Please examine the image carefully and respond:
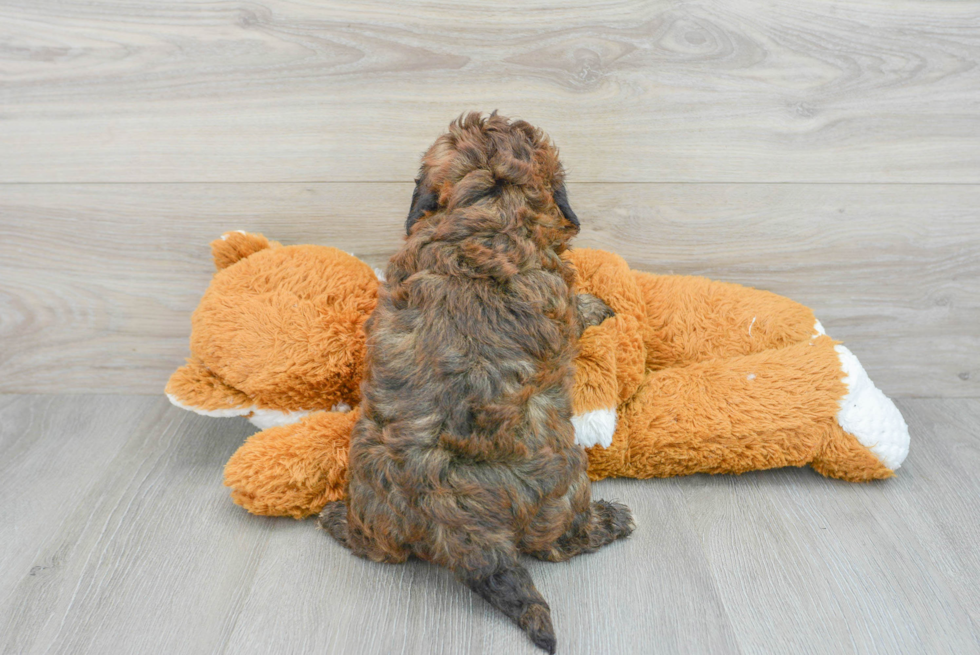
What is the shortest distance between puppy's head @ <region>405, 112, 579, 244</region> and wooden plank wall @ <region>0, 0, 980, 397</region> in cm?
44

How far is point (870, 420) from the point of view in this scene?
1.64 metres

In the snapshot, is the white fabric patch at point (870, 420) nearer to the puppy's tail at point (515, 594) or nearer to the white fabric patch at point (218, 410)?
the puppy's tail at point (515, 594)

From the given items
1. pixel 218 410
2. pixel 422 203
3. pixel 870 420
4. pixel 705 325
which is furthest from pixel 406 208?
pixel 870 420

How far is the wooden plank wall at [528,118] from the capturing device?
5.76ft

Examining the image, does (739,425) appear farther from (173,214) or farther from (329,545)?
(173,214)

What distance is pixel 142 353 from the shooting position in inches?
82.8

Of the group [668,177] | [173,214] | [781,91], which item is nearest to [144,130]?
[173,214]

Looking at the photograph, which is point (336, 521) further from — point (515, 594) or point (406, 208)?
point (406, 208)

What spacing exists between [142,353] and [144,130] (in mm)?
690

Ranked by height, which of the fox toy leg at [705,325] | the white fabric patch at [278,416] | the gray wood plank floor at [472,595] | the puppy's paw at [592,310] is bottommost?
the gray wood plank floor at [472,595]

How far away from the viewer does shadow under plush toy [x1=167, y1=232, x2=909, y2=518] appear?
5.21 feet

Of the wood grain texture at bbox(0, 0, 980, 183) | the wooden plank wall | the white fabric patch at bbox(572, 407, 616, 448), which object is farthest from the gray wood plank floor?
the wood grain texture at bbox(0, 0, 980, 183)

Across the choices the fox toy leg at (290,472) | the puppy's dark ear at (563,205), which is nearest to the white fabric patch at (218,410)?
the fox toy leg at (290,472)

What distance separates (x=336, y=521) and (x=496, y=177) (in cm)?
82
